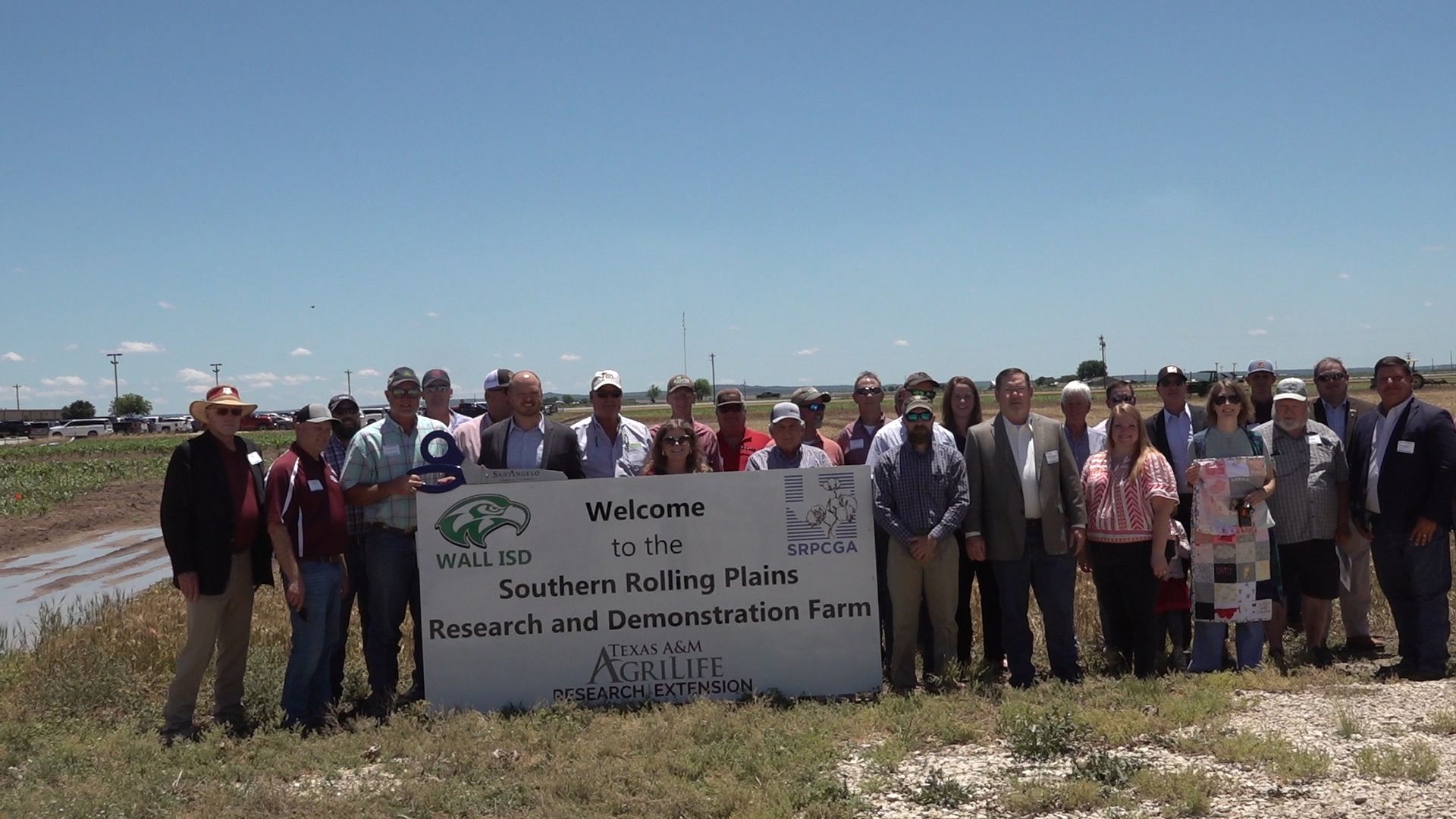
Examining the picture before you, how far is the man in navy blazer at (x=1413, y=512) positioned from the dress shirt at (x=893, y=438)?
299 cm

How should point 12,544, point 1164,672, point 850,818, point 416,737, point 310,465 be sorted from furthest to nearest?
point 12,544, point 1164,672, point 310,465, point 416,737, point 850,818

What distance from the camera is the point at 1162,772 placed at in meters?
5.02

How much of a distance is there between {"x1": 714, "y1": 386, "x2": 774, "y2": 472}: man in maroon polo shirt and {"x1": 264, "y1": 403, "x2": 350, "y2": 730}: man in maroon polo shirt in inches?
114

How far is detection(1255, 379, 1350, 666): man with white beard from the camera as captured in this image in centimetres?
725

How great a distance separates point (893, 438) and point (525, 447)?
2.69 metres

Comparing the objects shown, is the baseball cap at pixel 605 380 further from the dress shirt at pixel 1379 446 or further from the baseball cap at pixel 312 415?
the dress shirt at pixel 1379 446

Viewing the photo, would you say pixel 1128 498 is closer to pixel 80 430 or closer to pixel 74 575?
pixel 74 575

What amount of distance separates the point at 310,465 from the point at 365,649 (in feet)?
4.45

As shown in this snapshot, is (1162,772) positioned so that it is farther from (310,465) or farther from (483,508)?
(310,465)

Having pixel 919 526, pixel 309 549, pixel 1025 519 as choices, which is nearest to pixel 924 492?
pixel 919 526

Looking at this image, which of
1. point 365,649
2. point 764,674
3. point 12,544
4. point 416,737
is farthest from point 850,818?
point 12,544

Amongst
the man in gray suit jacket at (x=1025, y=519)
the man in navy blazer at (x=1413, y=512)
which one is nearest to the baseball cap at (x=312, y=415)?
the man in gray suit jacket at (x=1025, y=519)

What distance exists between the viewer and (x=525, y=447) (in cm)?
754

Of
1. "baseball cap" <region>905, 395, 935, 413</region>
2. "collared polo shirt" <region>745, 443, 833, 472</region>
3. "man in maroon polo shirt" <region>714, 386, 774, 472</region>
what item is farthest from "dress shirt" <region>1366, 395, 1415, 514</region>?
"man in maroon polo shirt" <region>714, 386, 774, 472</region>
